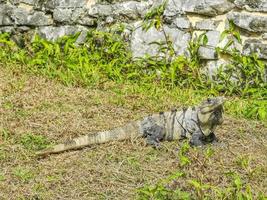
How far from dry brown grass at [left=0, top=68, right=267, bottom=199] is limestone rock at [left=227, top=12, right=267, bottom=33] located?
1182mm

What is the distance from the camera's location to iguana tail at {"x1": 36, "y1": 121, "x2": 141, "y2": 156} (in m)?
4.85

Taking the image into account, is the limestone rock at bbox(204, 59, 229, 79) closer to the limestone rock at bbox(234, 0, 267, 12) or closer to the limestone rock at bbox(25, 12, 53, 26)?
the limestone rock at bbox(234, 0, 267, 12)

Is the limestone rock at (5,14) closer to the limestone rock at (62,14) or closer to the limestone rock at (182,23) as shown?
the limestone rock at (62,14)

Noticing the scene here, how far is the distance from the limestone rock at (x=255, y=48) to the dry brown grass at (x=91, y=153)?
0.97m

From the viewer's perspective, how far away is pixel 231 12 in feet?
21.6

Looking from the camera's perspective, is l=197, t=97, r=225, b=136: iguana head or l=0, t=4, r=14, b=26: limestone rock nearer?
l=197, t=97, r=225, b=136: iguana head

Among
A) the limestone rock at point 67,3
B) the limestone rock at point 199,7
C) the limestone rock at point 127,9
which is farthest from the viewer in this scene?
the limestone rock at point 67,3

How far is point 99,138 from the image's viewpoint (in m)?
5.07

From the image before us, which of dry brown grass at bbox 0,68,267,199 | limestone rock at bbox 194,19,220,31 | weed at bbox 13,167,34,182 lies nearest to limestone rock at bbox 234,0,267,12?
limestone rock at bbox 194,19,220,31

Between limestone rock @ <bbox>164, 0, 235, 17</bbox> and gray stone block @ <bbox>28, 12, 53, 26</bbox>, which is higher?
limestone rock @ <bbox>164, 0, 235, 17</bbox>

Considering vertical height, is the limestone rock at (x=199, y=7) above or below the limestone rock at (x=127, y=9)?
above

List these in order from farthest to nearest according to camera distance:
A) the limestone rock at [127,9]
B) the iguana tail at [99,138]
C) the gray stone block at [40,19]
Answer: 1. the gray stone block at [40,19]
2. the limestone rock at [127,9]
3. the iguana tail at [99,138]

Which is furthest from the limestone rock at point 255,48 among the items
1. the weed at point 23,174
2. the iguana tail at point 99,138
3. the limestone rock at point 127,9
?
the weed at point 23,174

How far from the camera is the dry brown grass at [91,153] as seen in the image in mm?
4355
